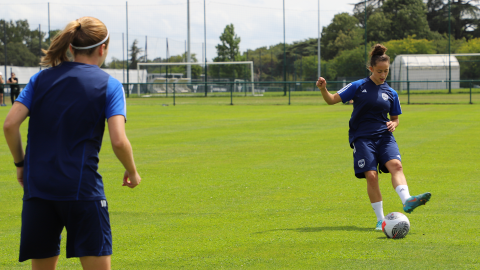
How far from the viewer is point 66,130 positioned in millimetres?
2773

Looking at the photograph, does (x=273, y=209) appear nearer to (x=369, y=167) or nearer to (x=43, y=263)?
(x=369, y=167)

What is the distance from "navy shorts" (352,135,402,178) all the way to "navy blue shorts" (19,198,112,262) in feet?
10.7

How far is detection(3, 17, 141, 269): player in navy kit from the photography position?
9.10 feet

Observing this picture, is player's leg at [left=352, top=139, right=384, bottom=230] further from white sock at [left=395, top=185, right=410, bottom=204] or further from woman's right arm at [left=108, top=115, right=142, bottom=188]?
woman's right arm at [left=108, top=115, right=142, bottom=188]

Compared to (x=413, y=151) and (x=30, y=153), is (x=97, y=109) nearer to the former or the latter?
(x=30, y=153)

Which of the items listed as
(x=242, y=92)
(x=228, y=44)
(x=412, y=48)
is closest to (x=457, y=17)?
(x=412, y=48)

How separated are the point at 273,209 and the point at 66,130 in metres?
4.01

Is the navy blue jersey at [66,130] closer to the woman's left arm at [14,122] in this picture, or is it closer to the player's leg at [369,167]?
the woman's left arm at [14,122]

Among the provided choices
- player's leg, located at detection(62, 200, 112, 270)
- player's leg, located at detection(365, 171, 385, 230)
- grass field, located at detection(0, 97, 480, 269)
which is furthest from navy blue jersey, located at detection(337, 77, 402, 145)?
player's leg, located at detection(62, 200, 112, 270)

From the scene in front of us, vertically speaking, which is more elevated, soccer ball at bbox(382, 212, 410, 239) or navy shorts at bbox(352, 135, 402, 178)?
navy shorts at bbox(352, 135, 402, 178)

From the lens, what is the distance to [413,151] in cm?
1145

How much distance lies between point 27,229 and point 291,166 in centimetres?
714

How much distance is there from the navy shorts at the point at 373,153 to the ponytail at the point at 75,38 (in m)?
3.33

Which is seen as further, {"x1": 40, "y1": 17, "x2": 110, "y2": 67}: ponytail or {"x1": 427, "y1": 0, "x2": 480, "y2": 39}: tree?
{"x1": 427, "y1": 0, "x2": 480, "y2": 39}: tree
